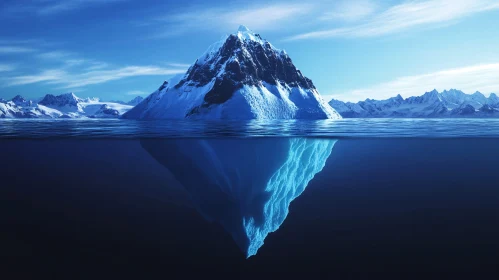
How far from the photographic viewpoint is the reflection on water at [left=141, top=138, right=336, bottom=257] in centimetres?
1220

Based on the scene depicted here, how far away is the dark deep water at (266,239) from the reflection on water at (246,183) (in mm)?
342

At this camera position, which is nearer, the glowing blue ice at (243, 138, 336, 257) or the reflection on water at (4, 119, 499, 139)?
the glowing blue ice at (243, 138, 336, 257)

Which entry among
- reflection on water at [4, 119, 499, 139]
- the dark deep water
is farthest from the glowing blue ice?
reflection on water at [4, 119, 499, 139]

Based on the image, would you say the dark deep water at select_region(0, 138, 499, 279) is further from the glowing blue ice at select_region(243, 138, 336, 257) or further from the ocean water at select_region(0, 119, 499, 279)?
the glowing blue ice at select_region(243, 138, 336, 257)

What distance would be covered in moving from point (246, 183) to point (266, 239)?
7.70m

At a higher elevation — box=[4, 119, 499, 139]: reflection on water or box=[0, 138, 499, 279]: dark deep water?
box=[0, 138, 499, 279]: dark deep water

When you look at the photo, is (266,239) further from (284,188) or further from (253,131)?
(253,131)

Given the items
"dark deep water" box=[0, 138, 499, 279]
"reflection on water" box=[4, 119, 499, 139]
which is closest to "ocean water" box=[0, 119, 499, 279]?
"dark deep water" box=[0, 138, 499, 279]

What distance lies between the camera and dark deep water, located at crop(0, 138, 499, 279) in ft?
28.4

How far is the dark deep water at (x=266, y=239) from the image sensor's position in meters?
8.65

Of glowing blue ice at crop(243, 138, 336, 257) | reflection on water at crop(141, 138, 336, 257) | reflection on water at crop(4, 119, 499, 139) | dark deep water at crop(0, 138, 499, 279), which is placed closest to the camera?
dark deep water at crop(0, 138, 499, 279)

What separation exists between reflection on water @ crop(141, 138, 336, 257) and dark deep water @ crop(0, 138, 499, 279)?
0.34 metres

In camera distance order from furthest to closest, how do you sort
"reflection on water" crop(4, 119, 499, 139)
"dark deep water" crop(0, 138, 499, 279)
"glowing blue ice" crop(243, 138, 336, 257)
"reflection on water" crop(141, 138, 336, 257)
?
"reflection on water" crop(4, 119, 499, 139)
"reflection on water" crop(141, 138, 336, 257)
"glowing blue ice" crop(243, 138, 336, 257)
"dark deep water" crop(0, 138, 499, 279)

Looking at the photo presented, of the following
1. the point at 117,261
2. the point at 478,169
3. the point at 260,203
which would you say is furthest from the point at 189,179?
the point at 478,169
